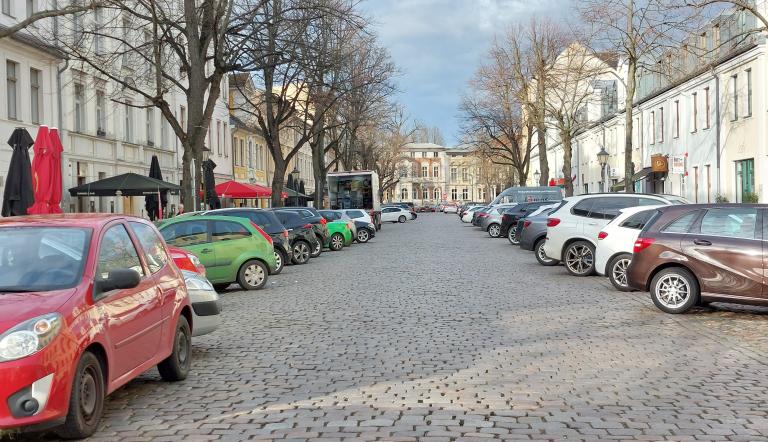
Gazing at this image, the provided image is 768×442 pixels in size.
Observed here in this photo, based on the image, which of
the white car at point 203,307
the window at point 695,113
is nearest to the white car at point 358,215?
the window at point 695,113

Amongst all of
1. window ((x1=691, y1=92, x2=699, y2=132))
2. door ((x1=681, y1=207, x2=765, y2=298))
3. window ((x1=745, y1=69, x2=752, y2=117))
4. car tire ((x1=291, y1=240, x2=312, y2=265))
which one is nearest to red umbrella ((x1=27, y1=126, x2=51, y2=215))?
car tire ((x1=291, y1=240, x2=312, y2=265))

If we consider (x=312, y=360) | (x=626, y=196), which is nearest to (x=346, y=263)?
(x=626, y=196)

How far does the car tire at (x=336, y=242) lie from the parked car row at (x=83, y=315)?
22205mm

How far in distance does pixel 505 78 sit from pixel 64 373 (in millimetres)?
52686

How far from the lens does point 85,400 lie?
579 centimetres

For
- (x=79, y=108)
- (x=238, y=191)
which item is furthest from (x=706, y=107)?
(x=79, y=108)

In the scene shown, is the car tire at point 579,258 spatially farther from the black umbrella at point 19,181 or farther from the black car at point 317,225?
the black umbrella at point 19,181

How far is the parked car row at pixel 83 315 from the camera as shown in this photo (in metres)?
5.28

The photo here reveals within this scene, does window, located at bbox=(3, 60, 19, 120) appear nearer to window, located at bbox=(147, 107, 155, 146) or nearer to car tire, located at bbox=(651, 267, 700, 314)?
window, located at bbox=(147, 107, 155, 146)

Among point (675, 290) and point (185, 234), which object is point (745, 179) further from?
point (185, 234)

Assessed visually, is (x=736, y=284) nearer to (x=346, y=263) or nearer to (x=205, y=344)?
(x=205, y=344)

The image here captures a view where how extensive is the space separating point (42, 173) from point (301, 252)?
853 centimetres

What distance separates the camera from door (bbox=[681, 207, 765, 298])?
37.2ft

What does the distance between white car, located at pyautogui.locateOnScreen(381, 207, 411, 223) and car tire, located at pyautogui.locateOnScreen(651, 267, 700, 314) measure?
61445 mm
